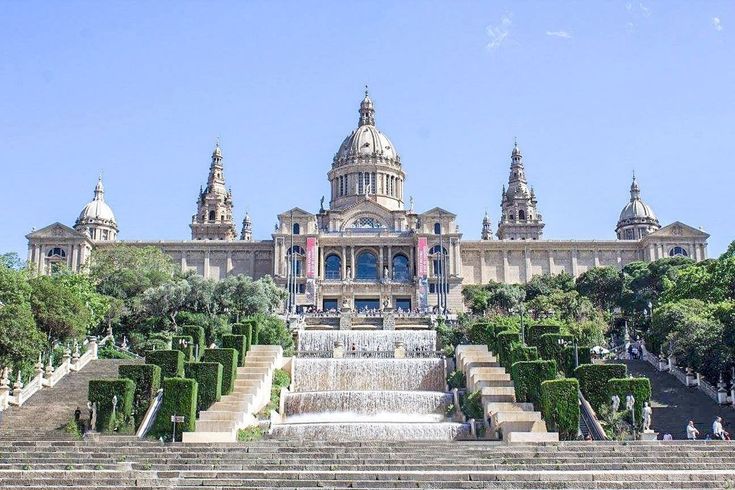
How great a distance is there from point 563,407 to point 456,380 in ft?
33.0

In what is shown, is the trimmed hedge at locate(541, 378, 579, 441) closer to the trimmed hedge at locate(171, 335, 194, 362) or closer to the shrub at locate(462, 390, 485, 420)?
the shrub at locate(462, 390, 485, 420)

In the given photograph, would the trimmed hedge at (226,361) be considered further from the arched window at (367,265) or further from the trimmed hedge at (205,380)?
the arched window at (367,265)

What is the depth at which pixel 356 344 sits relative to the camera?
5294 cm

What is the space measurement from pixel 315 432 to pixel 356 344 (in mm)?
20809

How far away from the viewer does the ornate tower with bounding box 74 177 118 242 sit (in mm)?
103250

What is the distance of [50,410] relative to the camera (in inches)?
1336

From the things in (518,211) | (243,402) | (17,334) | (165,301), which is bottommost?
(243,402)

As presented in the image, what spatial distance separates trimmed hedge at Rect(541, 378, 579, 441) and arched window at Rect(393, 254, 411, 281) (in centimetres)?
5394

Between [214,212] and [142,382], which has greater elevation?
[214,212]

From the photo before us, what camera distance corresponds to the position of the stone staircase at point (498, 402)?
29.6 metres

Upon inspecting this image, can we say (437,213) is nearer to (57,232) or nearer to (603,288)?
(603,288)

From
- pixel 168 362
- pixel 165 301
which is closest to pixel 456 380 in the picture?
pixel 168 362

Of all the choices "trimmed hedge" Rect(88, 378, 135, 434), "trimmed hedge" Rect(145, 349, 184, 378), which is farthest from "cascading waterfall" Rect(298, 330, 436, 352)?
"trimmed hedge" Rect(88, 378, 135, 434)

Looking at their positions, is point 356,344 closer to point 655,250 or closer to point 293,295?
point 293,295
